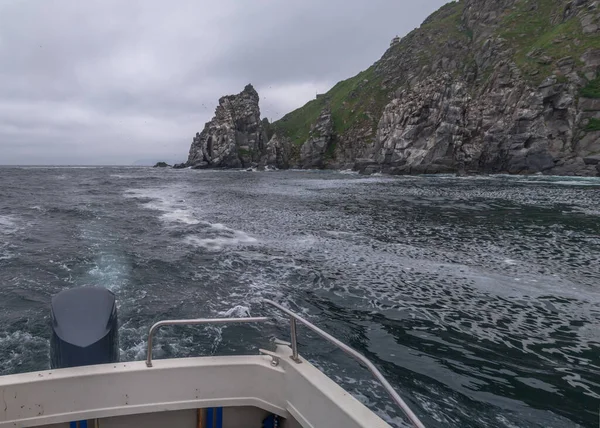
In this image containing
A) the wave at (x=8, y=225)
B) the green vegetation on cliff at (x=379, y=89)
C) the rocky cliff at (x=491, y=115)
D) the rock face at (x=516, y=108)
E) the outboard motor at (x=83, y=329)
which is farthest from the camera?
the green vegetation on cliff at (x=379, y=89)

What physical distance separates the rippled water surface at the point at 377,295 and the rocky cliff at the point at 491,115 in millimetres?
66871

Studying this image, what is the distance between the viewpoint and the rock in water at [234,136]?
139 meters

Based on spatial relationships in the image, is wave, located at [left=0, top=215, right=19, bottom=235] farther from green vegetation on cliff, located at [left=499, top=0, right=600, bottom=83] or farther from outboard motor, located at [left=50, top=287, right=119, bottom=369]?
green vegetation on cliff, located at [left=499, top=0, right=600, bottom=83]

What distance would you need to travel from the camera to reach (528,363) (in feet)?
27.5

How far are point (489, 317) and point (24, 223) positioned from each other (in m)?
28.0

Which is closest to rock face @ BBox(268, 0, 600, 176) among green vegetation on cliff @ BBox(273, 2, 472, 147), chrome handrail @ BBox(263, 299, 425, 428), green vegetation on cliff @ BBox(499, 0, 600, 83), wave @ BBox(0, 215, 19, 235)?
green vegetation on cliff @ BBox(499, 0, 600, 83)

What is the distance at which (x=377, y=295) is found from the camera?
41.3 feet

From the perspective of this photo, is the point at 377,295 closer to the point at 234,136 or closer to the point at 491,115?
the point at 491,115

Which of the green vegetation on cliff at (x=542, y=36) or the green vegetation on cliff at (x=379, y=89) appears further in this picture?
the green vegetation on cliff at (x=379, y=89)

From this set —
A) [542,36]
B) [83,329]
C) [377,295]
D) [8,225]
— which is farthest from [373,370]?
[542,36]

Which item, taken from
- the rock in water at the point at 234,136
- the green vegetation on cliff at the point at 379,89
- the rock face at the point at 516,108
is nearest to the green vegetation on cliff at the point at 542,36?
the rock face at the point at 516,108

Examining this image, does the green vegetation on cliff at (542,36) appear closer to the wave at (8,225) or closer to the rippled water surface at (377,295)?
the rippled water surface at (377,295)

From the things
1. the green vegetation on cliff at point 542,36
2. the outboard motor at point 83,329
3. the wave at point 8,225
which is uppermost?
the green vegetation on cliff at point 542,36

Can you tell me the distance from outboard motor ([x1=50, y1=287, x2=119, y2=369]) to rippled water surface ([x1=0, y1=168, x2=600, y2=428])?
338 centimetres
